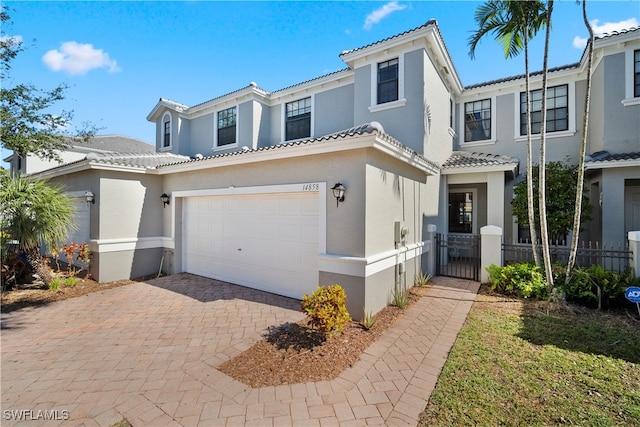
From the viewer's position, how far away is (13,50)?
977 cm

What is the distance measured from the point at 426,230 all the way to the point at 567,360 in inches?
220

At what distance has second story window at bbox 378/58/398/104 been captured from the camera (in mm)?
10211

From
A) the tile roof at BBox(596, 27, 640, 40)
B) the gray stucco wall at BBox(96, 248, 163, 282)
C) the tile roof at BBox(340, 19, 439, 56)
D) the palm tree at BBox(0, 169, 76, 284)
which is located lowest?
the gray stucco wall at BBox(96, 248, 163, 282)

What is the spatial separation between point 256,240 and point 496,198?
30.0 feet

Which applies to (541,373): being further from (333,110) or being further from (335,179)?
(333,110)

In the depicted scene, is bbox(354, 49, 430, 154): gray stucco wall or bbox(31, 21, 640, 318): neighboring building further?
bbox(354, 49, 430, 154): gray stucco wall

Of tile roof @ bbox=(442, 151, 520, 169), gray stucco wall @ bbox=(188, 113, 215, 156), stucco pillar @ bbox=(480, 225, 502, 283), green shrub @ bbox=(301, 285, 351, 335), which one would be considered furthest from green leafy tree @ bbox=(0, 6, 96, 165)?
stucco pillar @ bbox=(480, 225, 502, 283)

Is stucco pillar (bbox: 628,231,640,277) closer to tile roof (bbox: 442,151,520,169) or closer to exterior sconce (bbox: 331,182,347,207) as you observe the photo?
tile roof (bbox: 442,151,520,169)

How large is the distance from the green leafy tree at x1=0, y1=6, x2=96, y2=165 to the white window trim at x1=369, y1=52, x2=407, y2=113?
40.6ft

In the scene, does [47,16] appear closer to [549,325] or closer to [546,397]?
[546,397]

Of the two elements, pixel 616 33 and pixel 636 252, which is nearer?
pixel 636 252

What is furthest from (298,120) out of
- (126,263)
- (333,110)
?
(126,263)

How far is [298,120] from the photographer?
45.3 feet

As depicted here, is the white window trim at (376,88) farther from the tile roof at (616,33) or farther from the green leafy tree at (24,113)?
the green leafy tree at (24,113)
